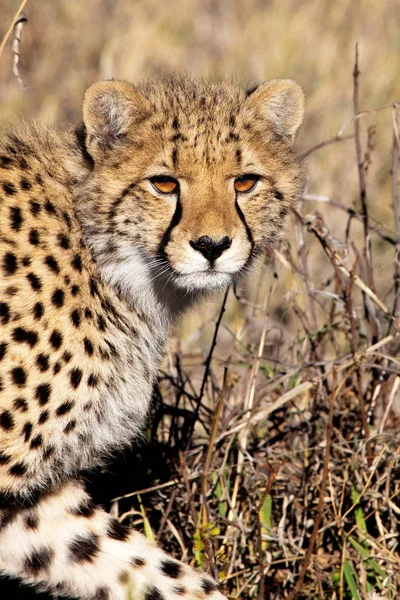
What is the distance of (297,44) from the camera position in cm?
705

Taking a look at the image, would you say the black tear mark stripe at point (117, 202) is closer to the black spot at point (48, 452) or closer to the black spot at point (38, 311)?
the black spot at point (38, 311)

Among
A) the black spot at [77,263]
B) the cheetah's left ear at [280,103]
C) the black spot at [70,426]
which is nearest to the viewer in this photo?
the black spot at [70,426]

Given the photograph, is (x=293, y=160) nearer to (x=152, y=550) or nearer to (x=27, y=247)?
(x=27, y=247)

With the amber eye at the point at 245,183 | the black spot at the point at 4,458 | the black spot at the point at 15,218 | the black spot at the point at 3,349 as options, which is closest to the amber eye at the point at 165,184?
the amber eye at the point at 245,183

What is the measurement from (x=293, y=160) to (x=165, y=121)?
47 centimetres

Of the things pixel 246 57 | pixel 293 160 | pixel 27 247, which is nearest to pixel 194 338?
pixel 293 160

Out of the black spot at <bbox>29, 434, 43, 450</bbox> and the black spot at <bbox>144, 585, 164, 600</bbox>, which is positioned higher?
the black spot at <bbox>29, 434, 43, 450</bbox>

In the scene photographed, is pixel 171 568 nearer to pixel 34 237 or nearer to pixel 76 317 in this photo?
pixel 76 317

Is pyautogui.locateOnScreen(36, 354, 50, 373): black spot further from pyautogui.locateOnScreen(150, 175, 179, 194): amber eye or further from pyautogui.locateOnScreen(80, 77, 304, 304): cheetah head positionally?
pyautogui.locateOnScreen(150, 175, 179, 194): amber eye

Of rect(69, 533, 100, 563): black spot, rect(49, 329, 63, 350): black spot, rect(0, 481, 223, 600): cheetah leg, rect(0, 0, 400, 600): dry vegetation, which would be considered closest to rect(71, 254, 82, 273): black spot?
rect(49, 329, 63, 350): black spot

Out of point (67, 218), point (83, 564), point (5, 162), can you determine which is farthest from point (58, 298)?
point (83, 564)

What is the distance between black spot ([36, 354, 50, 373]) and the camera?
278 centimetres

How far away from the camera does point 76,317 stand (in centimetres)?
287

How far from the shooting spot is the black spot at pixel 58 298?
283 cm
